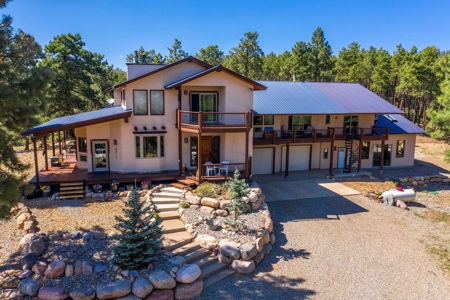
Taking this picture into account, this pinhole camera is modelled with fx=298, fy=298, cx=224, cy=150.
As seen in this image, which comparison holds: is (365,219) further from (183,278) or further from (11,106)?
(11,106)

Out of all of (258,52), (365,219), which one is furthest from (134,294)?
(258,52)

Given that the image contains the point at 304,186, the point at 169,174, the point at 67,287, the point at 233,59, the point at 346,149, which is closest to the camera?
the point at 67,287

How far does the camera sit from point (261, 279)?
384 inches

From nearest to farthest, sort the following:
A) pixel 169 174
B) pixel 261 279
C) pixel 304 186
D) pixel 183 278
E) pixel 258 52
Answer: pixel 183 278 → pixel 261 279 → pixel 169 174 → pixel 304 186 → pixel 258 52

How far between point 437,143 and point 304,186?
93.5 ft

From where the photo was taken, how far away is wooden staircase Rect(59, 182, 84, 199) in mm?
15016

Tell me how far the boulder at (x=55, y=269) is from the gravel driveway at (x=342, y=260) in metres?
4.21

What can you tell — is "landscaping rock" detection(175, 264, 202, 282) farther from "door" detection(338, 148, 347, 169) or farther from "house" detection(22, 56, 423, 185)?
"door" detection(338, 148, 347, 169)

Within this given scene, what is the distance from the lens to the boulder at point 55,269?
336 inches

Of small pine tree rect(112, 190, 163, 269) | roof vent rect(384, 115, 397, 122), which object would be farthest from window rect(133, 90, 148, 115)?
roof vent rect(384, 115, 397, 122)

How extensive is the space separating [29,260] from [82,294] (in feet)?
7.33

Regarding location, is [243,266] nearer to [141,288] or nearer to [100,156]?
[141,288]

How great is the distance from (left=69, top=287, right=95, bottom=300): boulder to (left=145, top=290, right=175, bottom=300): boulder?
1510 mm

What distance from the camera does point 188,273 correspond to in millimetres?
8914
